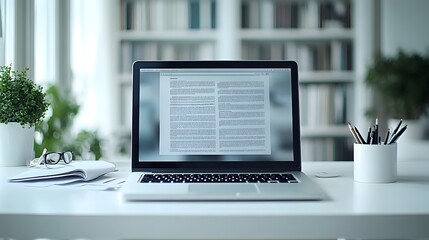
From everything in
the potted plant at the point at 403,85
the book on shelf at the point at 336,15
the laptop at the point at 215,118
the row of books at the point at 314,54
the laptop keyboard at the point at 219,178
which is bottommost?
the laptop keyboard at the point at 219,178

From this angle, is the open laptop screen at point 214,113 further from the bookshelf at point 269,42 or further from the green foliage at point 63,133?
the bookshelf at point 269,42

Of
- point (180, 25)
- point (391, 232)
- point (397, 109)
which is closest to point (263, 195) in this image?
point (391, 232)

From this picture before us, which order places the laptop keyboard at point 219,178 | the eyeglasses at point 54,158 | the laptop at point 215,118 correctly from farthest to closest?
Result: 1. the eyeglasses at point 54,158
2. the laptop at point 215,118
3. the laptop keyboard at point 219,178

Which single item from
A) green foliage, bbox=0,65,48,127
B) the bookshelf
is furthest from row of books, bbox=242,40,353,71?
green foliage, bbox=0,65,48,127

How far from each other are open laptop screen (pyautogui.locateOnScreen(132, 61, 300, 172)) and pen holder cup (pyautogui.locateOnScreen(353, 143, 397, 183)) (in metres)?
0.16

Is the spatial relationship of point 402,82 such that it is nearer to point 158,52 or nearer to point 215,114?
point 158,52

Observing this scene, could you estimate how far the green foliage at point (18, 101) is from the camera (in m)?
1.43

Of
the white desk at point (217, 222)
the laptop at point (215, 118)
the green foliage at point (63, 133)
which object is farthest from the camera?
the green foliage at point (63, 133)

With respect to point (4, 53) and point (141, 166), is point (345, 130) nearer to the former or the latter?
point (4, 53)

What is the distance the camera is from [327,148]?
3.76 meters

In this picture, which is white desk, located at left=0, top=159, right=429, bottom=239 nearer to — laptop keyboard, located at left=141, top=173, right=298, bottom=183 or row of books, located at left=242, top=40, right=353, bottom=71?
laptop keyboard, located at left=141, top=173, right=298, bottom=183

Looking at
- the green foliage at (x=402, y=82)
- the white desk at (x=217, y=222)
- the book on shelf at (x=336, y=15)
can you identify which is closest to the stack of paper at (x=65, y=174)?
the white desk at (x=217, y=222)

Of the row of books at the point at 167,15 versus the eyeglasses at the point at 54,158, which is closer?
the eyeglasses at the point at 54,158

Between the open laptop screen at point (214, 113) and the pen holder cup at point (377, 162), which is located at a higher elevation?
the open laptop screen at point (214, 113)
